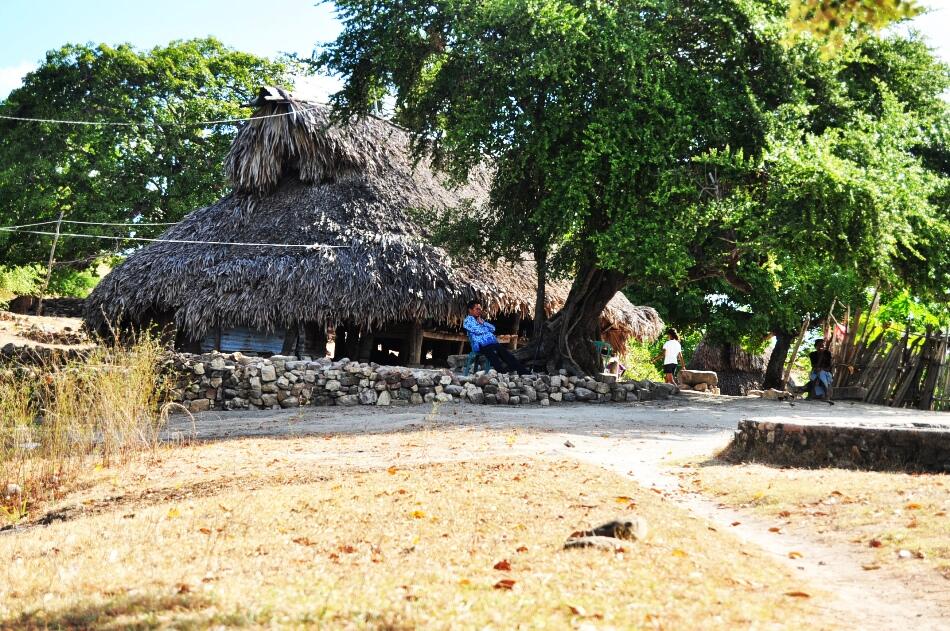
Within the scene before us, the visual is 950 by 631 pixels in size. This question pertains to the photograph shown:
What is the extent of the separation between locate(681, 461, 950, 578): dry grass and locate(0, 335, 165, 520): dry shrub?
5.36 m

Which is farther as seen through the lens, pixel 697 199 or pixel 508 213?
pixel 508 213

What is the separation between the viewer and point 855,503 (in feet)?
19.1

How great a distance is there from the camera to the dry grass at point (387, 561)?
3.44 metres

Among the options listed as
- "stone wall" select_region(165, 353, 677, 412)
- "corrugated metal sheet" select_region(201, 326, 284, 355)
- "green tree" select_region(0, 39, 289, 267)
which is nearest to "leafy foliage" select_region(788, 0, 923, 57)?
"stone wall" select_region(165, 353, 677, 412)

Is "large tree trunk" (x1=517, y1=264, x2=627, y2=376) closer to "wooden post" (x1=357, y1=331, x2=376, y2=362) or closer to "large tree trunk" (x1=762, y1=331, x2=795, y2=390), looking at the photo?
"wooden post" (x1=357, y1=331, x2=376, y2=362)

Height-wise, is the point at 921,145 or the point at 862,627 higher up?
the point at 921,145

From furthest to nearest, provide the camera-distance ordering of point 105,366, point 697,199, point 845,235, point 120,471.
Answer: point 697,199 < point 845,235 < point 105,366 < point 120,471

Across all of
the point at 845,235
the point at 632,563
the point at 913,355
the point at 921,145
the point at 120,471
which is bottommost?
the point at 120,471

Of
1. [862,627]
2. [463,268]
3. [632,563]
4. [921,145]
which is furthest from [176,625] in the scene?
[921,145]

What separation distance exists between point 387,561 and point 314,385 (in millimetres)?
9654

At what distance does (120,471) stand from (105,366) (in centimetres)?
142

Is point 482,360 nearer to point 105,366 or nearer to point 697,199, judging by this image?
point 697,199

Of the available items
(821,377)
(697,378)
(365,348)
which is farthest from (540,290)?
(821,377)

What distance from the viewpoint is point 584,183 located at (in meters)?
14.1
